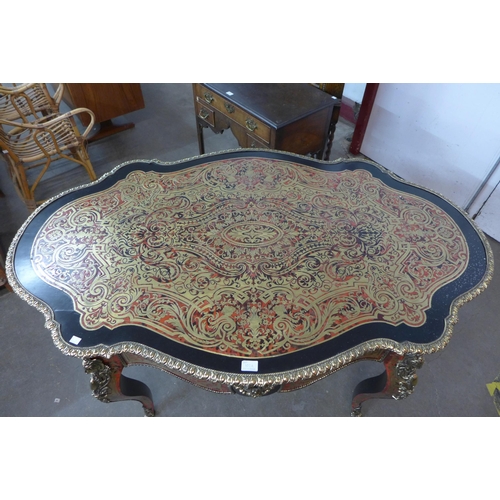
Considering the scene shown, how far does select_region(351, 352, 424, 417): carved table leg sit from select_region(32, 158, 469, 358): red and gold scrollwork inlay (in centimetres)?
15

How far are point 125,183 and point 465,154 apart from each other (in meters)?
2.23

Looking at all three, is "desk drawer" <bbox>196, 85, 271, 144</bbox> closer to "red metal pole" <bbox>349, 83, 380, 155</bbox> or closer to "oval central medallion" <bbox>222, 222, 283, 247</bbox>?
"oval central medallion" <bbox>222, 222, 283, 247</bbox>

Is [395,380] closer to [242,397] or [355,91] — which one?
[242,397]

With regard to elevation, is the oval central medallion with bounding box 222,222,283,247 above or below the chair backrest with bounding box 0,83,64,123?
above

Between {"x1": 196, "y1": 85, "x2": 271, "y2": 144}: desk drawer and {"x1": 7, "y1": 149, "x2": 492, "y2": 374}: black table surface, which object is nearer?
{"x1": 7, "y1": 149, "x2": 492, "y2": 374}: black table surface

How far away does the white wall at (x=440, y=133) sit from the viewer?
2285 millimetres

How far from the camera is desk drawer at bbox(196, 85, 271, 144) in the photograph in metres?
2.23

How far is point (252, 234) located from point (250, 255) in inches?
4.8

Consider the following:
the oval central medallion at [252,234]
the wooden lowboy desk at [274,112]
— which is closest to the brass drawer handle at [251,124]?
Result: the wooden lowboy desk at [274,112]

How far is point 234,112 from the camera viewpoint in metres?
2.37

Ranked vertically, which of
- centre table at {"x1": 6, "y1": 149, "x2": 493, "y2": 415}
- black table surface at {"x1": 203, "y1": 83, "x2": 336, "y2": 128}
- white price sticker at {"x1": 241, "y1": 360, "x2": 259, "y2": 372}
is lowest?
white price sticker at {"x1": 241, "y1": 360, "x2": 259, "y2": 372}

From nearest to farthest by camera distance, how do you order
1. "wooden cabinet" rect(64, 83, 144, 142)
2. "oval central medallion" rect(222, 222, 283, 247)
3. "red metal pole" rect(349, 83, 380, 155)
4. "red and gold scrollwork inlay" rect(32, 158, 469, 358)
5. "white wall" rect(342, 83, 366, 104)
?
"red and gold scrollwork inlay" rect(32, 158, 469, 358), "oval central medallion" rect(222, 222, 283, 247), "red metal pole" rect(349, 83, 380, 155), "wooden cabinet" rect(64, 83, 144, 142), "white wall" rect(342, 83, 366, 104)

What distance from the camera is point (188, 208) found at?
1.62m

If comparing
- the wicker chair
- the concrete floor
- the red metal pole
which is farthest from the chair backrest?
the red metal pole
